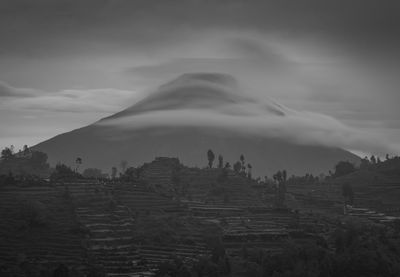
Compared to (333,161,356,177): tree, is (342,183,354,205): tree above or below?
below

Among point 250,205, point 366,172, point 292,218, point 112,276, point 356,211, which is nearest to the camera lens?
point 112,276

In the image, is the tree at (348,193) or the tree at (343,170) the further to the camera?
the tree at (343,170)

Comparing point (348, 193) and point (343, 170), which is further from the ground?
point (343, 170)

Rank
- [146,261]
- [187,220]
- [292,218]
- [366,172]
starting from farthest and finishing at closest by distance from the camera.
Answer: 1. [366,172]
2. [292,218]
3. [187,220]
4. [146,261]

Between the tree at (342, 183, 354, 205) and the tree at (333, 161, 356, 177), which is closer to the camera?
the tree at (342, 183, 354, 205)

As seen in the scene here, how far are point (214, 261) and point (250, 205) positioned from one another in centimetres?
3780

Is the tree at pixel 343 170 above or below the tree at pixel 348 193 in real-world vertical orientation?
above

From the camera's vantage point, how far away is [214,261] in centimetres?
9188

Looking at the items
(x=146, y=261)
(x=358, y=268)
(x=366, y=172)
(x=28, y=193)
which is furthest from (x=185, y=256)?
(x=366, y=172)

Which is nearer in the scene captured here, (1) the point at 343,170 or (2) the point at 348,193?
(2) the point at 348,193

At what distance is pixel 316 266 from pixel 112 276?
24221mm

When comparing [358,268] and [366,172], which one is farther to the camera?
[366,172]

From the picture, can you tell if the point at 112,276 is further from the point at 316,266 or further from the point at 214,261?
the point at 316,266

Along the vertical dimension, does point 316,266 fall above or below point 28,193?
below
